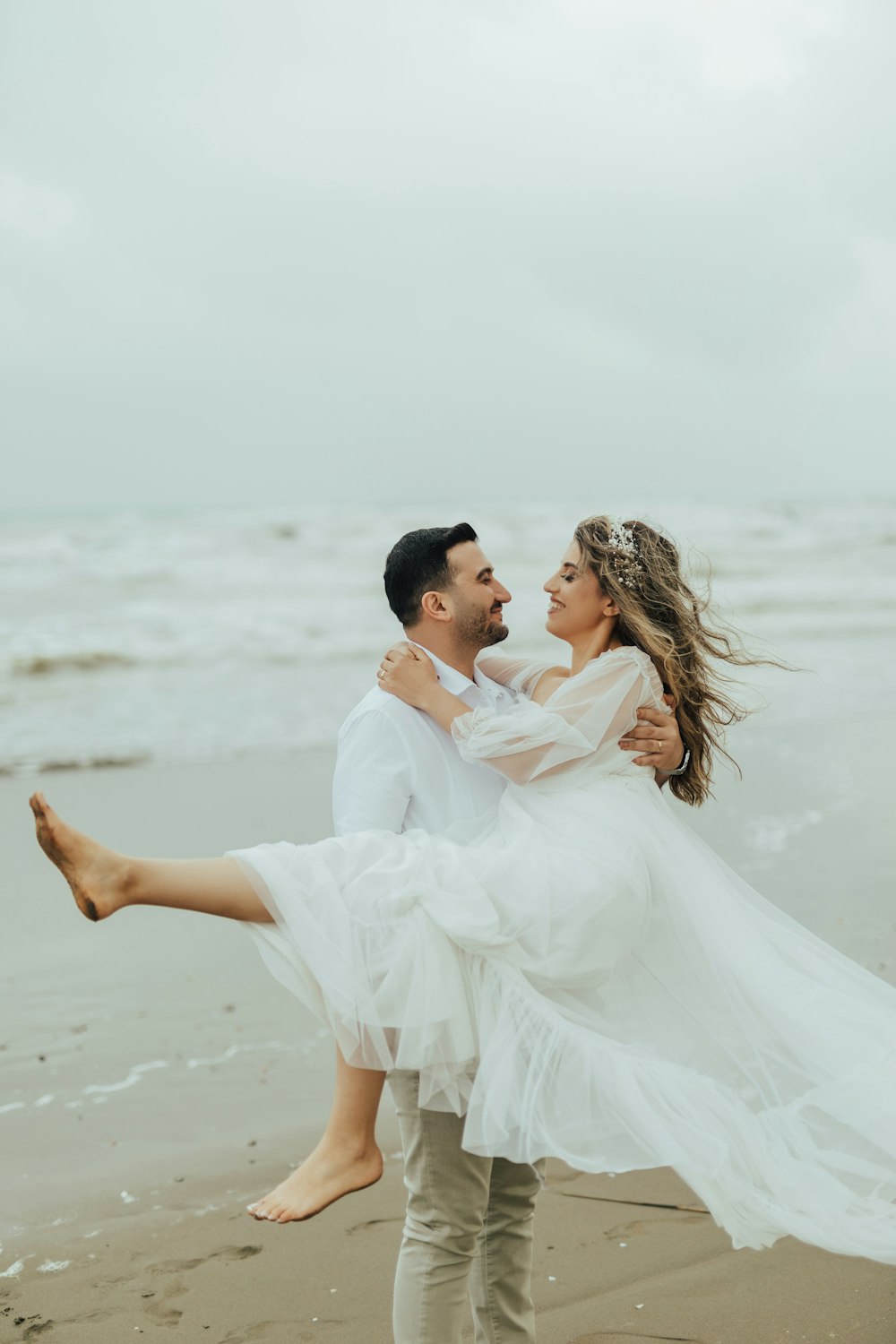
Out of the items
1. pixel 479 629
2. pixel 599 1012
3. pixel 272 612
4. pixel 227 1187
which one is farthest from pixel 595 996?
pixel 272 612

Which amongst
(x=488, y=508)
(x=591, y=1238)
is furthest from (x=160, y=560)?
(x=591, y=1238)

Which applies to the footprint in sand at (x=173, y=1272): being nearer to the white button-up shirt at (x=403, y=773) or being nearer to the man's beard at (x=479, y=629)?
the white button-up shirt at (x=403, y=773)

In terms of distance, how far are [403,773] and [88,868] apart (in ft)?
2.46

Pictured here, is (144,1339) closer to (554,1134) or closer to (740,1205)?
(554,1134)

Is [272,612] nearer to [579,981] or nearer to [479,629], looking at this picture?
[479,629]

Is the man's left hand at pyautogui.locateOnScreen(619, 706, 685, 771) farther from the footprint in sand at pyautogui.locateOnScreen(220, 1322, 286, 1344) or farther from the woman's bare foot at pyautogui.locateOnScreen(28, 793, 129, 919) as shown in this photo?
the footprint in sand at pyautogui.locateOnScreen(220, 1322, 286, 1344)

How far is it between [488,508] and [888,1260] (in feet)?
82.1

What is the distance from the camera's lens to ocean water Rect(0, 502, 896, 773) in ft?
Result: 37.1

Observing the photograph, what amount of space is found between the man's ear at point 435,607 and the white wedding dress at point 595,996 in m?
0.31

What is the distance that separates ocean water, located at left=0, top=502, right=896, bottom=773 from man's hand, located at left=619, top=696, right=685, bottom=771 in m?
2.40

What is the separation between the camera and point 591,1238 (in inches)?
149

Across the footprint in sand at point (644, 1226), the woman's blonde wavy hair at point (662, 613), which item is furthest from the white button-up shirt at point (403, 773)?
the footprint in sand at point (644, 1226)

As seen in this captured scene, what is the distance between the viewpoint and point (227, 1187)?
416 centimetres

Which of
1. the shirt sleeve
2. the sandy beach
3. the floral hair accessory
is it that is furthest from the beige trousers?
the floral hair accessory
